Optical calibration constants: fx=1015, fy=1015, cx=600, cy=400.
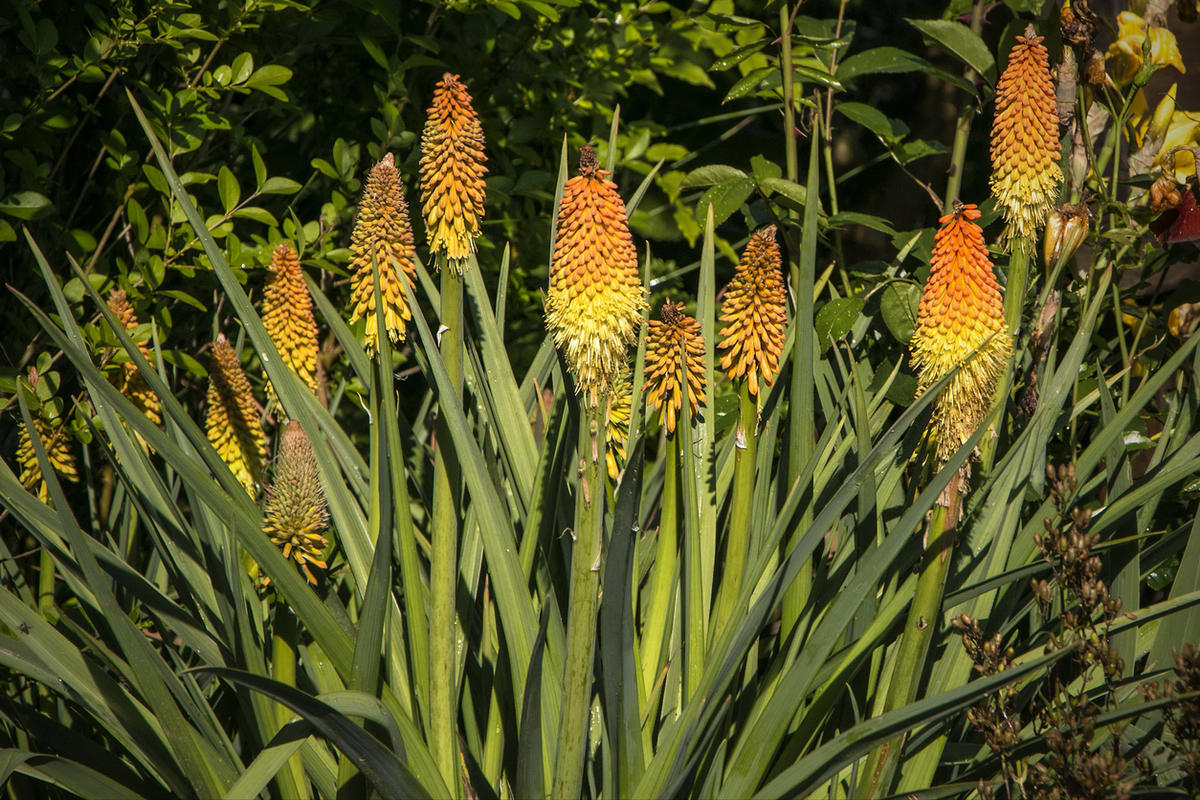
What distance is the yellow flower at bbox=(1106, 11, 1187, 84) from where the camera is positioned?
244cm

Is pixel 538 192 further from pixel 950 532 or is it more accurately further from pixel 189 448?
pixel 950 532

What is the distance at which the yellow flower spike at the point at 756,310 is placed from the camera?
1842mm

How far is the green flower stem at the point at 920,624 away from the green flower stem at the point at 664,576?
0.42m

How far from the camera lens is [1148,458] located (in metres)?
3.19

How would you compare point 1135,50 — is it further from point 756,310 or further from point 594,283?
point 594,283

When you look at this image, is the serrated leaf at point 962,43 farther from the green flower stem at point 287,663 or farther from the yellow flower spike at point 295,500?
the green flower stem at point 287,663

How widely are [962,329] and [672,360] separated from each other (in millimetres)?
483

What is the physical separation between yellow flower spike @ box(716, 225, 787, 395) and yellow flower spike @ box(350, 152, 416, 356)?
0.59 meters

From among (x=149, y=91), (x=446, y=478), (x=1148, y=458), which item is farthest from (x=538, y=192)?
(x=1148, y=458)

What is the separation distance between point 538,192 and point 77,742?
1898mm

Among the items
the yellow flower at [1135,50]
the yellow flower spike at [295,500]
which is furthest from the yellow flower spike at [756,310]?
the yellow flower at [1135,50]

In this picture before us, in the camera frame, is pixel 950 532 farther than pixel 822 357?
No

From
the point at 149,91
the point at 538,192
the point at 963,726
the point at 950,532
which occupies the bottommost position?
the point at 963,726

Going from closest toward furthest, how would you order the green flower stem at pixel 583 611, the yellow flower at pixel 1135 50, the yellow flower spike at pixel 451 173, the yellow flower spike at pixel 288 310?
the green flower stem at pixel 583 611
the yellow flower spike at pixel 451 173
the yellow flower spike at pixel 288 310
the yellow flower at pixel 1135 50
